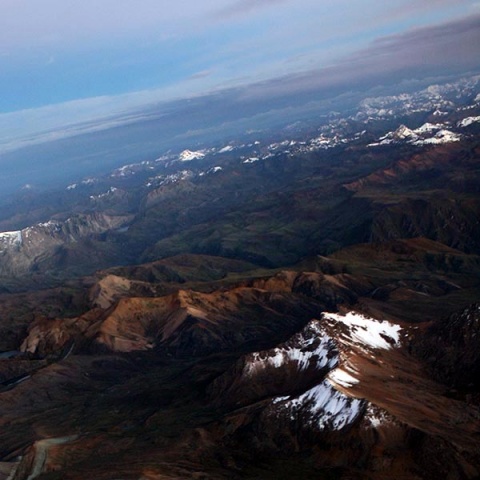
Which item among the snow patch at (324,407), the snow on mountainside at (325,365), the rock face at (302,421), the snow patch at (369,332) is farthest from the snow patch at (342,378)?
the snow patch at (369,332)

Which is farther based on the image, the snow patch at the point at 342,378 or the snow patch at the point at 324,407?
the snow patch at the point at 342,378

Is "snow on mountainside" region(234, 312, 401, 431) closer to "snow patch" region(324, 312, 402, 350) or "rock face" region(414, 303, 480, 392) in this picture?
"snow patch" region(324, 312, 402, 350)

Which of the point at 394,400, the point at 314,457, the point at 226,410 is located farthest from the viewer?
the point at 226,410

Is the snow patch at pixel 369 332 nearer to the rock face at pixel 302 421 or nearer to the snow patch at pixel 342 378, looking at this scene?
the rock face at pixel 302 421

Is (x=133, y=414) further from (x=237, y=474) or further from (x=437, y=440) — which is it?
(x=437, y=440)

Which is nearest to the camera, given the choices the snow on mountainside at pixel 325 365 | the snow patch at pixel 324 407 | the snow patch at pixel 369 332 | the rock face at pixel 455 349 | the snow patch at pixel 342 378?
the snow patch at pixel 324 407

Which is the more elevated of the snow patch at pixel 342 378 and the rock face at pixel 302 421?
the snow patch at pixel 342 378

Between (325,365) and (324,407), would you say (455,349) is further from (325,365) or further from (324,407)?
(324,407)

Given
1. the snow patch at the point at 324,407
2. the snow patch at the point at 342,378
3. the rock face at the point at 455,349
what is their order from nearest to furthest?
1. the snow patch at the point at 324,407
2. the snow patch at the point at 342,378
3. the rock face at the point at 455,349

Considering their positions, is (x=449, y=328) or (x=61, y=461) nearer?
(x=61, y=461)

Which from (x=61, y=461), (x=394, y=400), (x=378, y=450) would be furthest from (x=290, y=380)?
(x=61, y=461)

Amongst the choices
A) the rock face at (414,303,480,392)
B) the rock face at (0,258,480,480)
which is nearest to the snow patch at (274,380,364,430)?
the rock face at (0,258,480,480)
